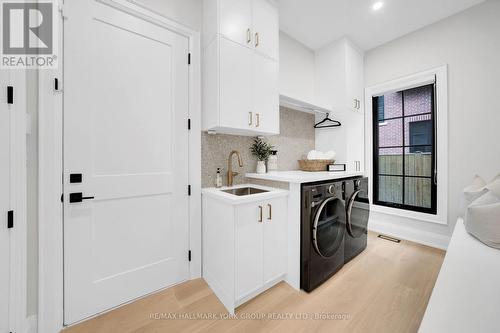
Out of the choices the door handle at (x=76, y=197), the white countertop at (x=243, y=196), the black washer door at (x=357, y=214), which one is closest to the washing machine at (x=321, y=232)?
the black washer door at (x=357, y=214)

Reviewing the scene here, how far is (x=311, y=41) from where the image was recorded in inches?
107

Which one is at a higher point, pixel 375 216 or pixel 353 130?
pixel 353 130

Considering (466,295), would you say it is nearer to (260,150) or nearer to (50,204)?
(260,150)

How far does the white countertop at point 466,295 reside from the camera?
73 centimetres

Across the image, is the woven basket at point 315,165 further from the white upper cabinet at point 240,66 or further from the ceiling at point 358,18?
the ceiling at point 358,18

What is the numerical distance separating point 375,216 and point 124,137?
3.47m

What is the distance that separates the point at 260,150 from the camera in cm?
216

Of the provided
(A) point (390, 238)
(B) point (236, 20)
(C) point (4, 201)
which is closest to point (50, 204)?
(C) point (4, 201)

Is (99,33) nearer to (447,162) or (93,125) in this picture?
(93,125)

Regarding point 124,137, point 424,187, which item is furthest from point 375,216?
point 124,137

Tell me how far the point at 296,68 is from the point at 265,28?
953 mm

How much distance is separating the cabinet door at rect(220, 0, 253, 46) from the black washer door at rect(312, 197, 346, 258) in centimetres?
169

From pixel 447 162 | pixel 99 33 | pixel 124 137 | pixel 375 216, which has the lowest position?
pixel 375 216

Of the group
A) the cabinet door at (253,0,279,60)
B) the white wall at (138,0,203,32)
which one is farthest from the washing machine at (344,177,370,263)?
the white wall at (138,0,203,32)
